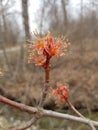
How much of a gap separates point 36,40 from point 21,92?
8896 millimetres

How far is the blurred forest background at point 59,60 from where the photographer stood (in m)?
8.30

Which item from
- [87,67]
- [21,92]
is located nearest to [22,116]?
[21,92]

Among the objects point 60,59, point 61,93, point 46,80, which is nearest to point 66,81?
point 60,59

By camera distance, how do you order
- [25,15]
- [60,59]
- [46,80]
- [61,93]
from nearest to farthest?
[46,80], [61,93], [25,15], [60,59]

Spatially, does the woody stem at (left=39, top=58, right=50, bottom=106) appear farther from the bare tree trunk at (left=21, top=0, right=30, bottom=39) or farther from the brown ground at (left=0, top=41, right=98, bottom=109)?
the brown ground at (left=0, top=41, right=98, bottom=109)

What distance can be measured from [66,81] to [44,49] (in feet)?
30.3

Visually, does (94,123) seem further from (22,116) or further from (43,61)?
(22,116)

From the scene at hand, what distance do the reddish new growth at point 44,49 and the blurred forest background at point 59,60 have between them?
215 inches

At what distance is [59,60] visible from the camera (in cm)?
786

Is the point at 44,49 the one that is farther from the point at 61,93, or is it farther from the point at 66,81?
the point at 66,81

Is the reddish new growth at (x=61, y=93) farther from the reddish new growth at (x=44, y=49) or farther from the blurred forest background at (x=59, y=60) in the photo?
the blurred forest background at (x=59, y=60)

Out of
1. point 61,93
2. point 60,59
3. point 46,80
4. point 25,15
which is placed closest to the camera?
point 46,80

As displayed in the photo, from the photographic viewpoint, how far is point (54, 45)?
129 cm

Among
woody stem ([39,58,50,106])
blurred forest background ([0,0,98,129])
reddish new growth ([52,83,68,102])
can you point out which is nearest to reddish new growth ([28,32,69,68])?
woody stem ([39,58,50,106])
